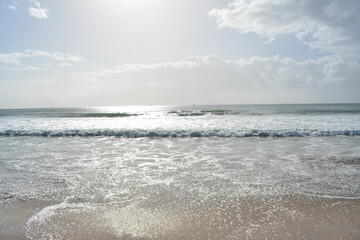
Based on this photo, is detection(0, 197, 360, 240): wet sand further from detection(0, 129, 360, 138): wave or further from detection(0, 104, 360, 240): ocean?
detection(0, 129, 360, 138): wave

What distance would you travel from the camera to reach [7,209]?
377 centimetres

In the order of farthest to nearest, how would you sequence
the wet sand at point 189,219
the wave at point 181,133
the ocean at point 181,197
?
the wave at point 181,133, the ocean at point 181,197, the wet sand at point 189,219

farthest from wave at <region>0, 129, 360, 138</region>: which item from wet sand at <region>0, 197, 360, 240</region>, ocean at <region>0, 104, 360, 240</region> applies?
wet sand at <region>0, 197, 360, 240</region>

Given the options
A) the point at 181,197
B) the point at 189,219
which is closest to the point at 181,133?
the point at 181,197

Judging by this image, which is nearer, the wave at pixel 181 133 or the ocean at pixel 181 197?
the ocean at pixel 181 197

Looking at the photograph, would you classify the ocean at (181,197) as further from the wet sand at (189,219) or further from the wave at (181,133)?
the wave at (181,133)

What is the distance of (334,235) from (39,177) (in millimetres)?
6115

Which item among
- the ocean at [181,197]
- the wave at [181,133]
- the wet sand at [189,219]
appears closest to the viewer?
the wet sand at [189,219]

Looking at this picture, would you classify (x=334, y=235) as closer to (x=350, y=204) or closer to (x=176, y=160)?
(x=350, y=204)

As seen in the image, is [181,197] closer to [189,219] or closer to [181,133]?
[189,219]

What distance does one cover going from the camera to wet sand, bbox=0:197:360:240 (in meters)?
2.95

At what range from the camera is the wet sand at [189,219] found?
2.95 metres

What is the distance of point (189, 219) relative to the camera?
131 inches

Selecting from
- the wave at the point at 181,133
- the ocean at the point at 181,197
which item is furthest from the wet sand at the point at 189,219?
the wave at the point at 181,133
